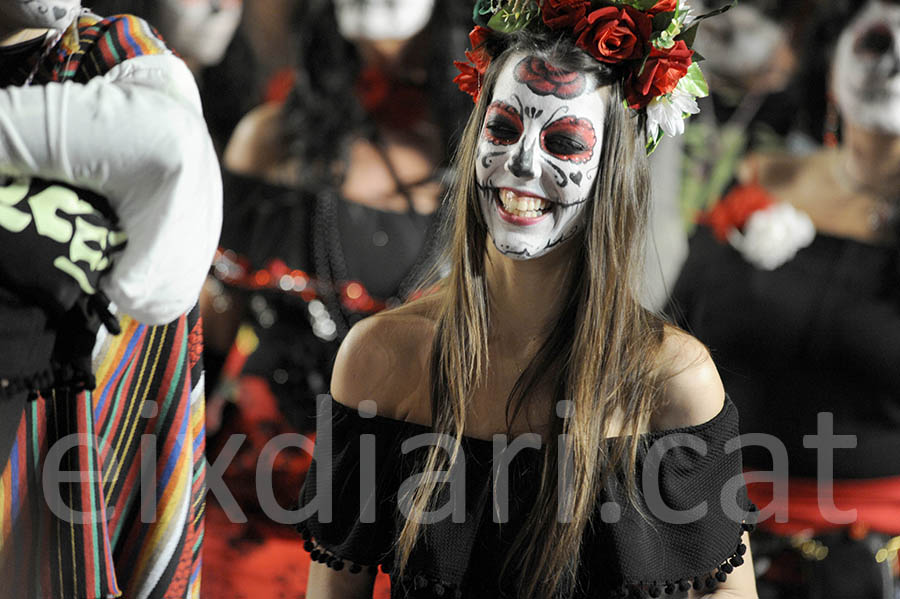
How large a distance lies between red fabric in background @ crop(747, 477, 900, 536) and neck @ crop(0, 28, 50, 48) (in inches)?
70.1

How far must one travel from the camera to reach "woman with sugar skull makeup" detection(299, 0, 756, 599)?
50.6 inches

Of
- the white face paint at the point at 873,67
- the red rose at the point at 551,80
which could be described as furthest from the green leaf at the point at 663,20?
the white face paint at the point at 873,67

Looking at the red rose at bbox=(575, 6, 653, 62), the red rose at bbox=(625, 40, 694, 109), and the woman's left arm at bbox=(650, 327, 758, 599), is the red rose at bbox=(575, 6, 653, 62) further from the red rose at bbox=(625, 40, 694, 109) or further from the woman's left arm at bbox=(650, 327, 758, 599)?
the woman's left arm at bbox=(650, 327, 758, 599)

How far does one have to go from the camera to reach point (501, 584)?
4.40ft

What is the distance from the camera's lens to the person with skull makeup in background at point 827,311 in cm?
226

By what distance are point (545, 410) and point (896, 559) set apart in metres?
1.26

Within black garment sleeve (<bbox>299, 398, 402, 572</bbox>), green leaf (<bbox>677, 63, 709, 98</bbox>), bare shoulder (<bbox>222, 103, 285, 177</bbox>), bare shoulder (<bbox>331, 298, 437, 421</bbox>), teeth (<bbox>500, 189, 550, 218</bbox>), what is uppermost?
green leaf (<bbox>677, 63, 709, 98</bbox>)

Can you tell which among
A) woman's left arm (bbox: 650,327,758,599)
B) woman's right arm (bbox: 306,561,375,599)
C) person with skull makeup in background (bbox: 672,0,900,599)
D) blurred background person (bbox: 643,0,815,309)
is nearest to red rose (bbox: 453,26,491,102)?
woman's left arm (bbox: 650,327,758,599)

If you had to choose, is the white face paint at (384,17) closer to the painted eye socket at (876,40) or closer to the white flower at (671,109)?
the painted eye socket at (876,40)

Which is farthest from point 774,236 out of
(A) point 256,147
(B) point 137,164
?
(B) point 137,164

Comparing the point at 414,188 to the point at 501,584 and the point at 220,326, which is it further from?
the point at 501,584

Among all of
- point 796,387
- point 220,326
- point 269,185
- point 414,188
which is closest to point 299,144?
point 269,185

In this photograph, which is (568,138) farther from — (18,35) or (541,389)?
(18,35)

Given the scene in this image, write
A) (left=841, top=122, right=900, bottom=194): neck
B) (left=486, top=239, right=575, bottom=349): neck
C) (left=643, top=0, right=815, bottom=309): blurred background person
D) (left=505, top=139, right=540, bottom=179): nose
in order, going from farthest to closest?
(left=643, top=0, right=815, bottom=309): blurred background person
(left=841, top=122, right=900, bottom=194): neck
(left=486, top=239, right=575, bottom=349): neck
(left=505, top=139, right=540, bottom=179): nose
